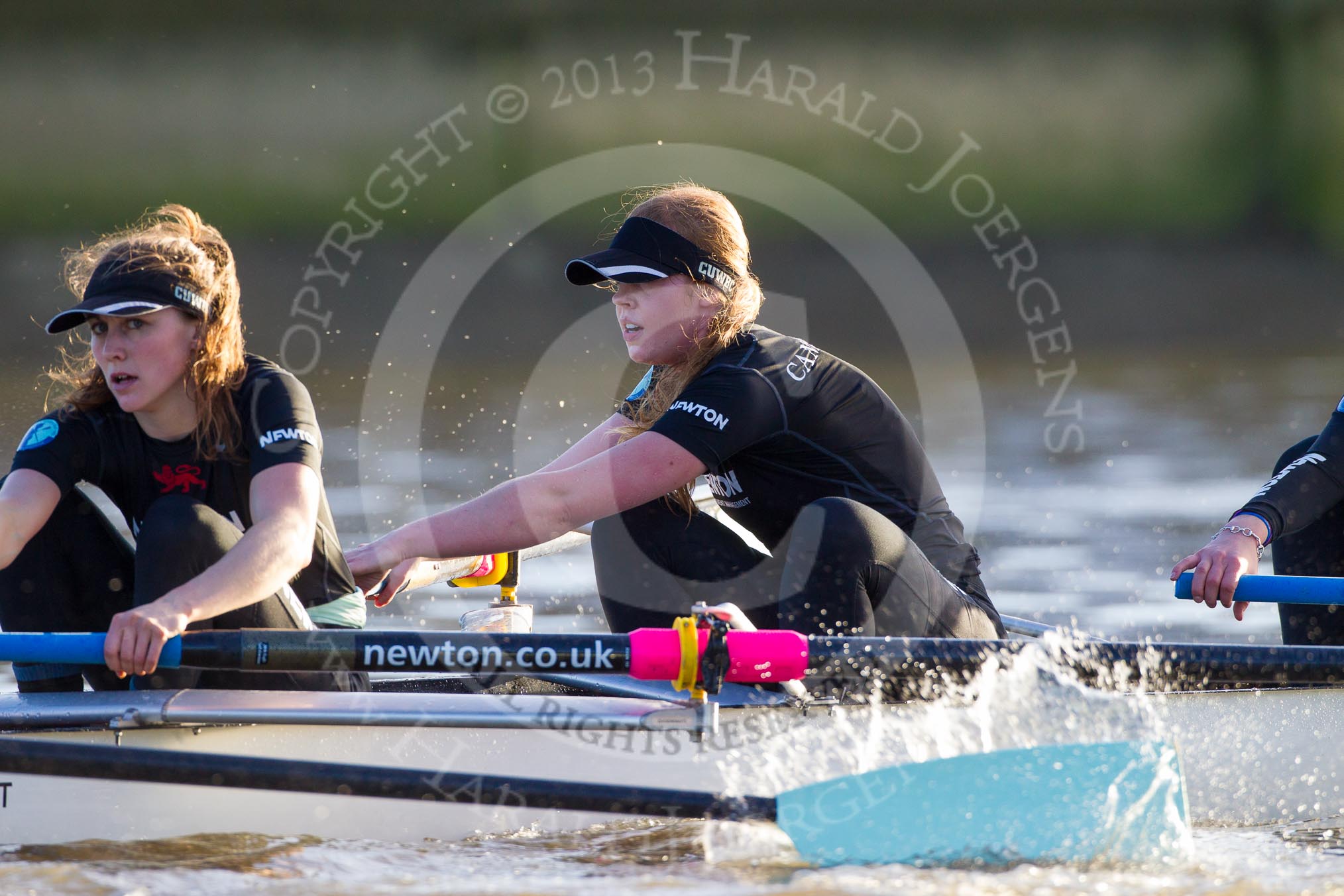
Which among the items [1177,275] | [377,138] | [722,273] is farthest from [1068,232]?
[722,273]

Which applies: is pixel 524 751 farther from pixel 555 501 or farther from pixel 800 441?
pixel 800 441

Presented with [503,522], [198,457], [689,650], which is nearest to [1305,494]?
[689,650]

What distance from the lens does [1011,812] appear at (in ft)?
7.37

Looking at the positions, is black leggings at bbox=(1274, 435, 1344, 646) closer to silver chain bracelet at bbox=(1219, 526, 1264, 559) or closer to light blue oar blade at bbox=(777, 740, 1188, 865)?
silver chain bracelet at bbox=(1219, 526, 1264, 559)

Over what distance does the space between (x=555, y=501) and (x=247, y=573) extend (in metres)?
0.56

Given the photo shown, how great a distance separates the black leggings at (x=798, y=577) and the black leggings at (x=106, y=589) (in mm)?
576

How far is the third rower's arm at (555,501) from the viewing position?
249cm

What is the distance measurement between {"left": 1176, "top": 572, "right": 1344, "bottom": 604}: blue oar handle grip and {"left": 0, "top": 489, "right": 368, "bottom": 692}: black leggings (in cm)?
169

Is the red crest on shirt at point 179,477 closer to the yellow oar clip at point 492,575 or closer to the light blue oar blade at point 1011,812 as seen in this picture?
the yellow oar clip at point 492,575

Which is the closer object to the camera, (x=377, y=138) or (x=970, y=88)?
(x=377, y=138)

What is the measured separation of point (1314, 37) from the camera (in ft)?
53.3

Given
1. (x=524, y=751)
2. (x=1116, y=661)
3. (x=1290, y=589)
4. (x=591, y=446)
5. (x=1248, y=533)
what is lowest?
(x=524, y=751)

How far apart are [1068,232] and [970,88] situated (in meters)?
1.87

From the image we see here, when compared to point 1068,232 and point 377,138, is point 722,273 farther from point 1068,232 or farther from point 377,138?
point 1068,232
